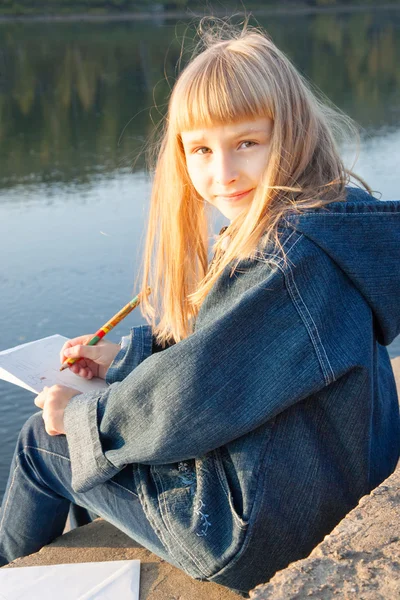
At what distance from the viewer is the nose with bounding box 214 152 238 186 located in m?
1.51

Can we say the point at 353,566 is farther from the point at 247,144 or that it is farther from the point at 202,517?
the point at 247,144

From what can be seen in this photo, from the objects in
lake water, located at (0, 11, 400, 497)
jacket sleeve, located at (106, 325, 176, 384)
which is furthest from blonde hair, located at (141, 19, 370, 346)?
lake water, located at (0, 11, 400, 497)

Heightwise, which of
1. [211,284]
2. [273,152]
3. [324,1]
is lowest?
[324,1]

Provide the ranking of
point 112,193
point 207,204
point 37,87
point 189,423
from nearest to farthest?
point 189,423, point 207,204, point 112,193, point 37,87

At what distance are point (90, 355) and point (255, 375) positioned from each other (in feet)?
2.14

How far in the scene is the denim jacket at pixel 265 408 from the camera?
4.29 feet

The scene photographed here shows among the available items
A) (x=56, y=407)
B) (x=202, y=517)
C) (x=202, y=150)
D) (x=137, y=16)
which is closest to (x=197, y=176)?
(x=202, y=150)

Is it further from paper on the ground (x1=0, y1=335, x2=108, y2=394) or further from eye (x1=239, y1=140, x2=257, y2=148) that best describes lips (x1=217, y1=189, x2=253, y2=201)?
paper on the ground (x1=0, y1=335, x2=108, y2=394)

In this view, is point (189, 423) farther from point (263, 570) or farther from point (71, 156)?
point (71, 156)

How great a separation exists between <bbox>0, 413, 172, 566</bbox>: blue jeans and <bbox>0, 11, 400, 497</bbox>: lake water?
78 centimetres

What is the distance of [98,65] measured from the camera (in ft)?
49.2

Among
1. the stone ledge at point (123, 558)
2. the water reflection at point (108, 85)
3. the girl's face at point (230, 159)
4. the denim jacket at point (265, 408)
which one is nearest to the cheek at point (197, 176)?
the girl's face at point (230, 159)

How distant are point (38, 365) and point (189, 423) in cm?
67

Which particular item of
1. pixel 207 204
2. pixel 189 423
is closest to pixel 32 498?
pixel 189 423
